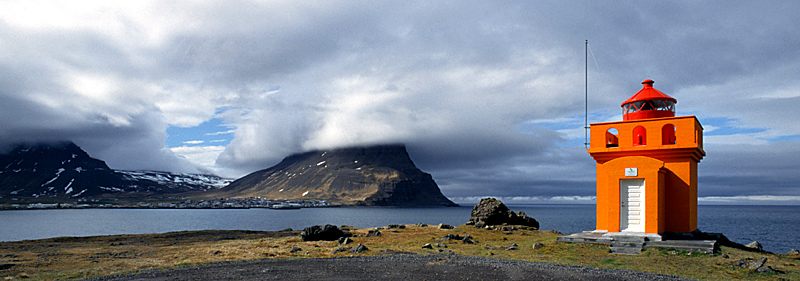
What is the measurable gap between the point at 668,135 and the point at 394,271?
60.4 ft

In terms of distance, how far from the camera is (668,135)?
2947 centimetres

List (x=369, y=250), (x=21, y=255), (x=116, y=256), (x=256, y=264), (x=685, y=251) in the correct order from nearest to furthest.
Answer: (x=256, y=264) < (x=685, y=251) < (x=369, y=250) < (x=116, y=256) < (x=21, y=255)

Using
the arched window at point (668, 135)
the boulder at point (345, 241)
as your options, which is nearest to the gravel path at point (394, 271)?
the boulder at point (345, 241)

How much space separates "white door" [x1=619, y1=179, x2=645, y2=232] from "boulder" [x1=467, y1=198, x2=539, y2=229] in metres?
15.1

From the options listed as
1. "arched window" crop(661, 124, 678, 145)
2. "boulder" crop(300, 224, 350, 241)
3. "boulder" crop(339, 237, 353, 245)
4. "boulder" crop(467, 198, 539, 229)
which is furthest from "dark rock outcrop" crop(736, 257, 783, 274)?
"boulder" crop(300, 224, 350, 241)

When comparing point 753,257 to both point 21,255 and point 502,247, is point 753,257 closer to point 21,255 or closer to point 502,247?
point 502,247

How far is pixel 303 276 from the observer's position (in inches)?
742

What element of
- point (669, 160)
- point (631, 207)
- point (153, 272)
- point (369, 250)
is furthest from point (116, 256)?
point (669, 160)

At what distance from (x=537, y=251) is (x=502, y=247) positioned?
2606mm

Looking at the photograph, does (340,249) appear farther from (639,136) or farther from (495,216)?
(495,216)

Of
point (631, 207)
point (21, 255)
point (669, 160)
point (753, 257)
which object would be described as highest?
point (669, 160)

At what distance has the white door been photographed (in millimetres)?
27734

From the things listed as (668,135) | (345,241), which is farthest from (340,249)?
(668,135)

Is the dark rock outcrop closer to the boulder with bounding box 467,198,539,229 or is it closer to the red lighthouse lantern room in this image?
the red lighthouse lantern room
